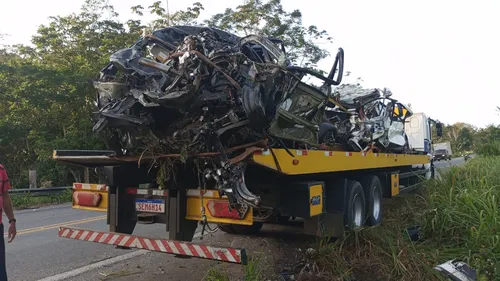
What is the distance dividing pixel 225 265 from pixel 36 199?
10.0m

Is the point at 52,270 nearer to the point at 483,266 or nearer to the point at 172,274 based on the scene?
the point at 172,274

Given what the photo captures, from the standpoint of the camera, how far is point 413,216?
21.3ft

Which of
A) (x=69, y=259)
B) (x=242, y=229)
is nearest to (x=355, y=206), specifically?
(x=242, y=229)

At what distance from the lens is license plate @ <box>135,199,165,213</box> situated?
14.8ft

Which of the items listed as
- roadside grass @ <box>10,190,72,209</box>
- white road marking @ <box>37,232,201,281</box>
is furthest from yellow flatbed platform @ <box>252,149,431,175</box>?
roadside grass @ <box>10,190,72,209</box>

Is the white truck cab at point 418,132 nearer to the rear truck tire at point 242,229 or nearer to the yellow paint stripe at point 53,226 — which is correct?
the rear truck tire at point 242,229

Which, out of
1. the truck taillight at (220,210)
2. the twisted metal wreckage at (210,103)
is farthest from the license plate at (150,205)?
the truck taillight at (220,210)

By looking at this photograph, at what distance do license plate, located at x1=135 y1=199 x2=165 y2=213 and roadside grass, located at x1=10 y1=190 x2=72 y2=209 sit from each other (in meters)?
9.22

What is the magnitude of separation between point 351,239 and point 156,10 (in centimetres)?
1544

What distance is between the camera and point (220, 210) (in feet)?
13.5

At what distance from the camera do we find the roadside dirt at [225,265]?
475 cm

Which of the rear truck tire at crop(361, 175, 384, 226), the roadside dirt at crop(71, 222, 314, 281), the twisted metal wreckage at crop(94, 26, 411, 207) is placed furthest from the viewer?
the rear truck tire at crop(361, 175, 384, 226)

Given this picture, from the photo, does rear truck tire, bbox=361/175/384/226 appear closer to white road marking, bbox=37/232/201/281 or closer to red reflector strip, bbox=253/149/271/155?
red reflector strip, bbox=253/149/271/155

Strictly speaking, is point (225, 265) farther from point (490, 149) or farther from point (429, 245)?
point (490, 149)
